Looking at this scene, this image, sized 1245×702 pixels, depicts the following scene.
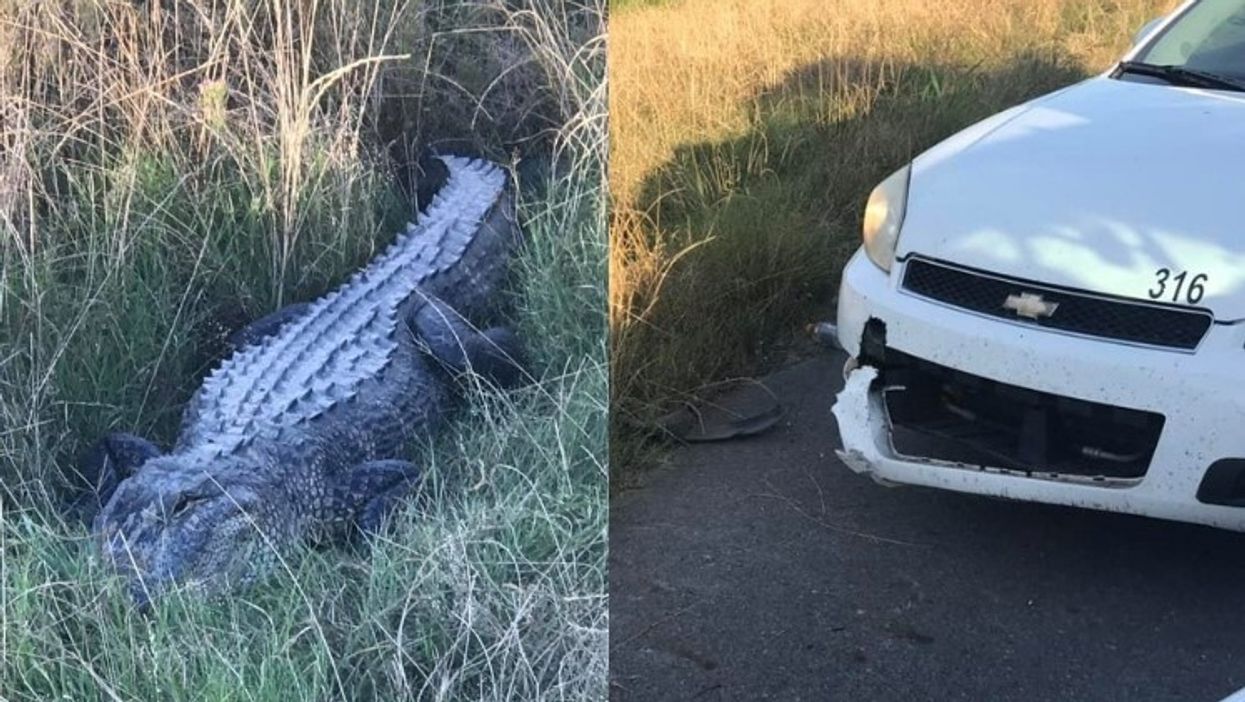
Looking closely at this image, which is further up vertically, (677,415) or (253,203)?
(253,203)

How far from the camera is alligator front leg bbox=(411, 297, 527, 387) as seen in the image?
2.17 meters

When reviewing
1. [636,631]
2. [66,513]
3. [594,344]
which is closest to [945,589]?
[636,631]

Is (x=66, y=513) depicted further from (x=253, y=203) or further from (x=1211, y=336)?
(x=1211, y=336)

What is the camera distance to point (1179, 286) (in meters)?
2.99

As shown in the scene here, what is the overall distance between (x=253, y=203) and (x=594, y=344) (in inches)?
21.6

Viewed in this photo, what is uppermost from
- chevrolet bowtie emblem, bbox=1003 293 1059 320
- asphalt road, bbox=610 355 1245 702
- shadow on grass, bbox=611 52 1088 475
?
chevrolet bowtie emblem, bbox=1003 293 1059 320

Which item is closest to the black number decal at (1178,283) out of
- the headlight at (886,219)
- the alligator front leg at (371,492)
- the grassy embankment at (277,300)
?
the headlight at (886,219)

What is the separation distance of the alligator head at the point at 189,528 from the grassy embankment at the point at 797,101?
274 centimetres

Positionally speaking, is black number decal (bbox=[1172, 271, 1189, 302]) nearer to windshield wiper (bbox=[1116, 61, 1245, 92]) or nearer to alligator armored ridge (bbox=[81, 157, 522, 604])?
windshield wiper (bbox=[1116, 61, 1245, 92])

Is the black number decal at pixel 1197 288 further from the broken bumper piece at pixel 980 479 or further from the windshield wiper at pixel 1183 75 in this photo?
the windshield wiper at pixel 1183 75

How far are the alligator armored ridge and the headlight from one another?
160cm

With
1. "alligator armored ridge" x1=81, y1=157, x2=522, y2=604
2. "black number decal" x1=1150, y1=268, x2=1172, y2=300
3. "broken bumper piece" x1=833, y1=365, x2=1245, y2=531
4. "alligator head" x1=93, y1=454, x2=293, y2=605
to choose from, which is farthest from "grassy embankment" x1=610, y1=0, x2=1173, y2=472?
"alligator head" x1=93, y1=454, x2=293, y2=605

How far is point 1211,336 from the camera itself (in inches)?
115

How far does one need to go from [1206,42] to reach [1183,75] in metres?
0.19
